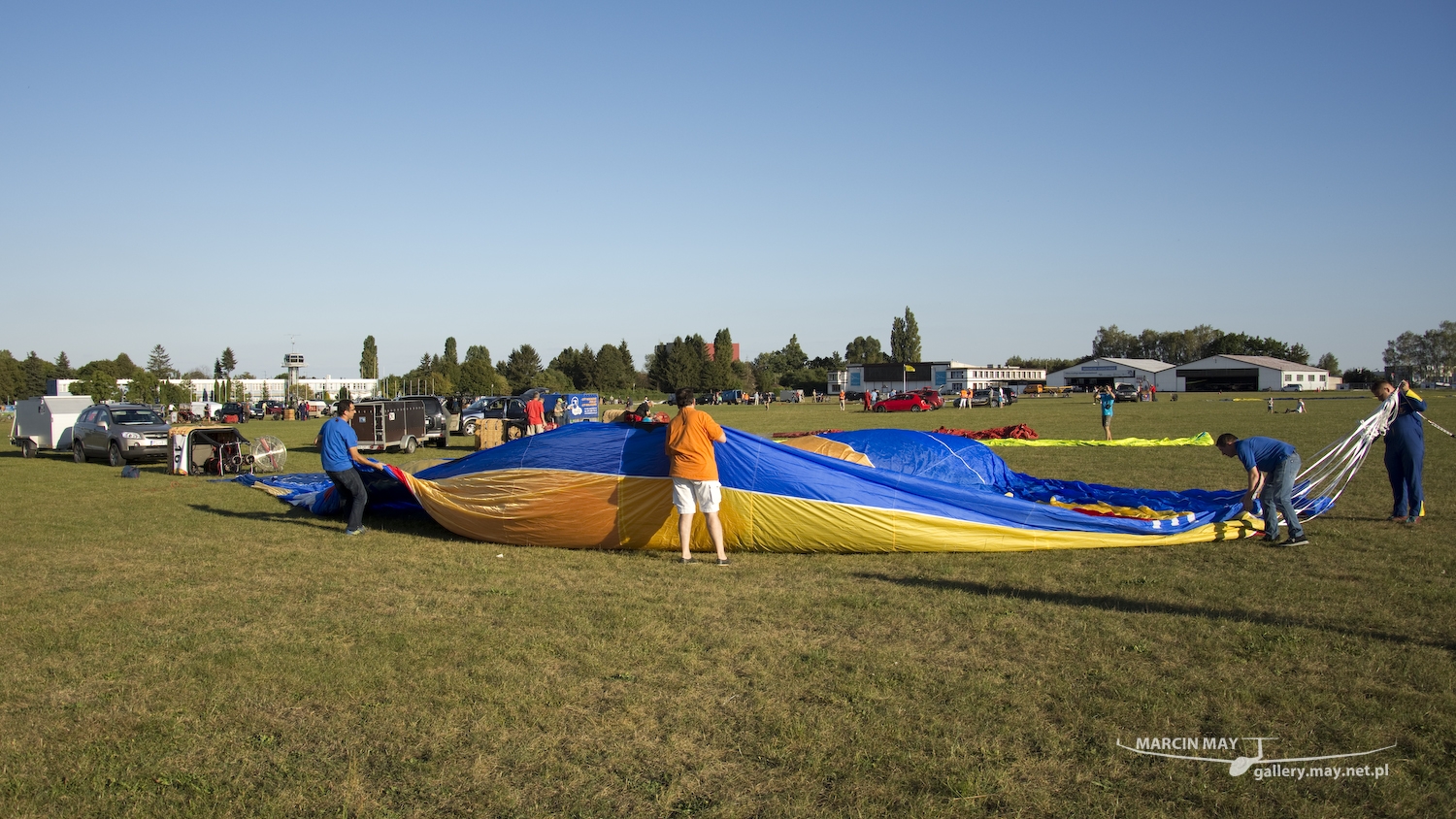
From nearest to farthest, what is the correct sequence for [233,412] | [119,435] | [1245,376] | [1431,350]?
[119,435], [233,412], [1245,376], [1431,350]

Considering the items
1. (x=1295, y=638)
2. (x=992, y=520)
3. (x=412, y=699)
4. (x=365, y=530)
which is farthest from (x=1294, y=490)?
(x=365, y=530)

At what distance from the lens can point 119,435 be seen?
18516 mm

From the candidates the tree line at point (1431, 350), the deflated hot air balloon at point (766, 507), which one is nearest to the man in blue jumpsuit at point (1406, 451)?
the deflated hot air balloon at point (766, 507)

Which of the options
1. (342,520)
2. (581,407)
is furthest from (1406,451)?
(581,407)

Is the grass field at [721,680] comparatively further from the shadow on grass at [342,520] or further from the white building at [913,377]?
the white building at [913,377]

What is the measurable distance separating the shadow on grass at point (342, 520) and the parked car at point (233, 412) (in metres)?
39.0

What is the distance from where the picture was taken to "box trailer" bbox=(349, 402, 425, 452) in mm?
21391

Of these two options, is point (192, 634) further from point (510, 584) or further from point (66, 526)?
point (66, 526)

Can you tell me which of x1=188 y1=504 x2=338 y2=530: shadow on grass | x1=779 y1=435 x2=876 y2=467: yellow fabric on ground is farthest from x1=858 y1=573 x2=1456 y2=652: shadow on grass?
x1=188 y1=504 x2=338 y2=530: shadow on grass

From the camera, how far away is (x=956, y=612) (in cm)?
609

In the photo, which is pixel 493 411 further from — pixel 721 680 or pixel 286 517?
pixel 721 680

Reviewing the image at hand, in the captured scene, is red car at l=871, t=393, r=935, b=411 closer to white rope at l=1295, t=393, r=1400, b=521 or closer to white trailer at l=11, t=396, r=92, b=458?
white trailer at l=11, t=396, r=92, b=458

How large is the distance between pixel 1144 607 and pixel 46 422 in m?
24.8

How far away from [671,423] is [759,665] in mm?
3401
